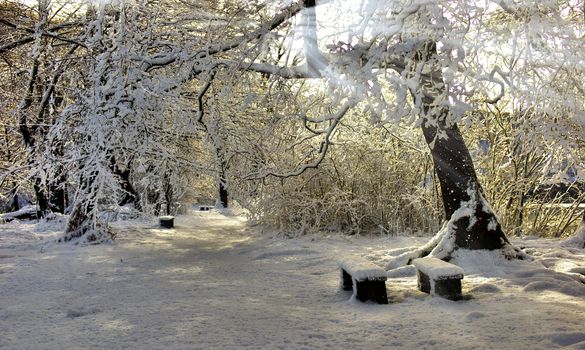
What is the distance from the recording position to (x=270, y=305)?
16.9 feet

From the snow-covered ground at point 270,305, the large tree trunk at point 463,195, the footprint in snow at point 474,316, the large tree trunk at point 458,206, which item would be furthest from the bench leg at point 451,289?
the large tree trunk at point 463,195

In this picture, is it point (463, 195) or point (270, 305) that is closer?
point (270, 305)

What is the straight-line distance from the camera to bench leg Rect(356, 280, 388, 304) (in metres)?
4.99

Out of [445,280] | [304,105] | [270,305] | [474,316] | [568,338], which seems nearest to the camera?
[568,338]

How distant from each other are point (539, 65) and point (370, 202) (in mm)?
5190

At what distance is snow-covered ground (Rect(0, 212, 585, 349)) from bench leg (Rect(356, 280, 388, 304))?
0.36ft

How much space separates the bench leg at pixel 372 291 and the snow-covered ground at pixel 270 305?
108 mm

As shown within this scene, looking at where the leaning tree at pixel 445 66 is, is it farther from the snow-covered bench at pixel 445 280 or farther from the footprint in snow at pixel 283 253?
the footprint in snow at pixel 283 253

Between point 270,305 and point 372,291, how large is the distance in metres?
1.08

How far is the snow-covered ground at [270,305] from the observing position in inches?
155

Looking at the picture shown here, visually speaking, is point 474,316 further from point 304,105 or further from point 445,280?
point 304,105

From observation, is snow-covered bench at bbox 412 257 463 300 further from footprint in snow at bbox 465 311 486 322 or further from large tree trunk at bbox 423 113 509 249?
large tree trunk at bbox 423 113 509 249

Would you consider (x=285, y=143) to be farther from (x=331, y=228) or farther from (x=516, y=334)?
(x=516, y=334)

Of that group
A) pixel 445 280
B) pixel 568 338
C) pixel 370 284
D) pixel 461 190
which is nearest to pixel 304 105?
pixel 461 190
